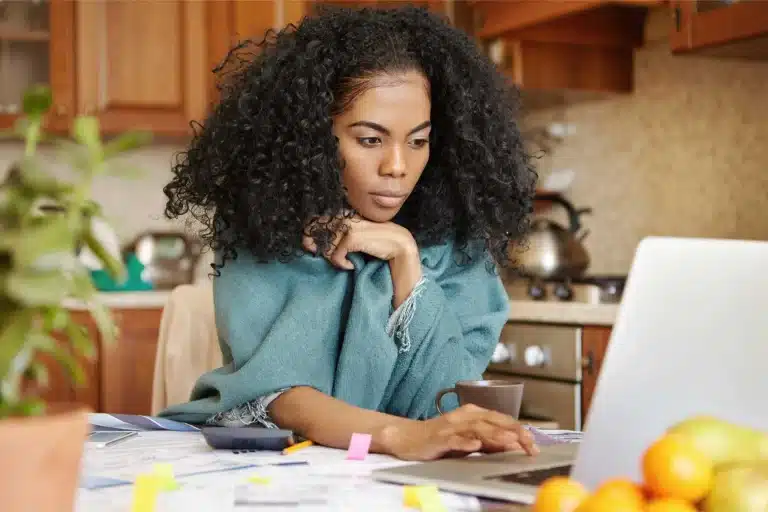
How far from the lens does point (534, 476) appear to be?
84 cm

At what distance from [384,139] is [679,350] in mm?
787

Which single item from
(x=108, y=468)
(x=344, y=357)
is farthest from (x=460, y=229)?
(x=108, y=468)

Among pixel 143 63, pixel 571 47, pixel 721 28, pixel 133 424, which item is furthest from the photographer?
pixel 143 63

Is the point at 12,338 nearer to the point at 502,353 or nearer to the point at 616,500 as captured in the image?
the point at 616,500

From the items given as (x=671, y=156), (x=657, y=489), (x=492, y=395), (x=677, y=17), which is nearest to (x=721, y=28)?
(x=677, y=17)

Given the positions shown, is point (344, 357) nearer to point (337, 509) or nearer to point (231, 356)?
point (231, 356)

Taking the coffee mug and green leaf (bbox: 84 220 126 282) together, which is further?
the coffee mug

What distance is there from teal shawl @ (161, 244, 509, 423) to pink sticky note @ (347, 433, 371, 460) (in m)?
0.22

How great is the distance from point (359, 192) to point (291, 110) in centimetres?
15

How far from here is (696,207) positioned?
10.2 ft

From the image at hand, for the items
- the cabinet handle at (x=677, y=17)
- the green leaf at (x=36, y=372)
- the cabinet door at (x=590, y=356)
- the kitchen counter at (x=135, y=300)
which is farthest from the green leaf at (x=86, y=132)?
the kitchen counter at (x=135, y=300)

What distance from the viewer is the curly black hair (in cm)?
138

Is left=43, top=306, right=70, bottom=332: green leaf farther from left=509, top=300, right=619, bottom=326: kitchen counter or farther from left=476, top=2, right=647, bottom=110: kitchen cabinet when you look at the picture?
left=476, top=2, right=647, bottom=110: kitchen cabinet

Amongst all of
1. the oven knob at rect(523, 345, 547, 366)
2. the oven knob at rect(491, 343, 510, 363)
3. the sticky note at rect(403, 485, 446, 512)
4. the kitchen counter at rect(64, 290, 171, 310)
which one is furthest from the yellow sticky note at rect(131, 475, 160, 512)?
the kitchen counter at rect(64, 290, 171, 310)
